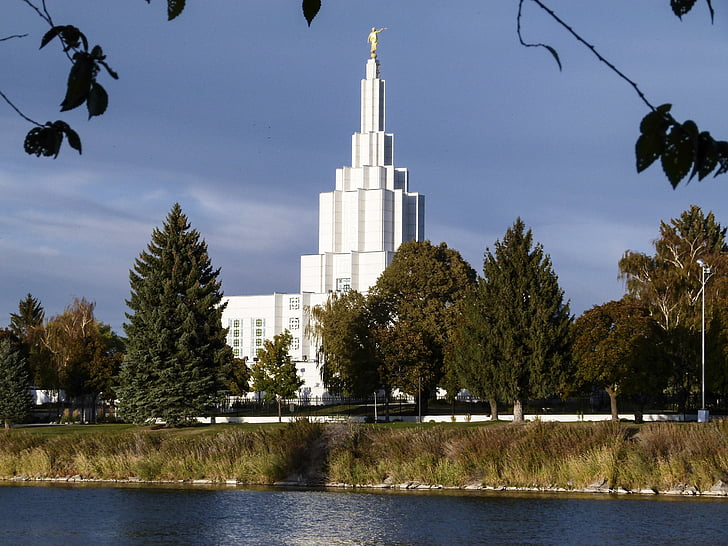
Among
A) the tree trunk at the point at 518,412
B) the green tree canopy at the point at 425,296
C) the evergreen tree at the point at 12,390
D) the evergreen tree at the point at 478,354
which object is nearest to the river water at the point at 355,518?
the tree trunk at the point at 518,412

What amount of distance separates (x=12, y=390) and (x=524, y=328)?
31.5 metres

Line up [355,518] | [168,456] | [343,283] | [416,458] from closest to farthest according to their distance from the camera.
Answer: [355,518] → [416,458] → [168,456] → [343,283]

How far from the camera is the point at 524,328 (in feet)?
178

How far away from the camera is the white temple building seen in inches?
4555

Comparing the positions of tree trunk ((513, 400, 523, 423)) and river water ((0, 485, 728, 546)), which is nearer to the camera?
river water ((0, 485, 728, 546))

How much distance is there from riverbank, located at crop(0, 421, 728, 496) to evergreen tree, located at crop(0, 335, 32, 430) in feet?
85.2

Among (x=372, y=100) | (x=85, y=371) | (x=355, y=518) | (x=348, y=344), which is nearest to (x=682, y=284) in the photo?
(x=348, y=344)

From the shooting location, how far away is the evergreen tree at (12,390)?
63.7 metres

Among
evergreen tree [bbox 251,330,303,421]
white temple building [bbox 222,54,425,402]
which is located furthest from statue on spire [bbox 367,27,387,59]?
evergreen tree [bbox 251,330,303,421]

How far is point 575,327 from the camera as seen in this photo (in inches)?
2222

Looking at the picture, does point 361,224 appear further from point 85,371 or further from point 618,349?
point 618,349

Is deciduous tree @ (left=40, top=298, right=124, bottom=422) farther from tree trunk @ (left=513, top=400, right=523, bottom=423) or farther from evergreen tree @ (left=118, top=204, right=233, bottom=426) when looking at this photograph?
tree trunk @ (left=513, top=400, right=523, bottom=423)

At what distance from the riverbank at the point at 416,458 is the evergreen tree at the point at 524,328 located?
20.1m

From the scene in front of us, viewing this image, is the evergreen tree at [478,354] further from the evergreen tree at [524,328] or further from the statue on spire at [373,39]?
the statue on spire at [373,39]
